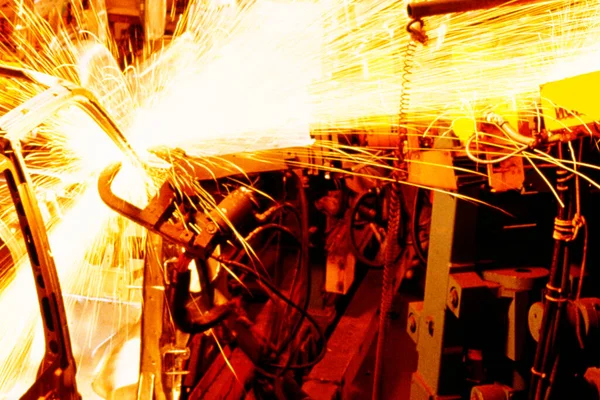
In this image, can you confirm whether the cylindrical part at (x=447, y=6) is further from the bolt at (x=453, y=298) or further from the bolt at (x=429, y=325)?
the bolt at (x=429, y=325)

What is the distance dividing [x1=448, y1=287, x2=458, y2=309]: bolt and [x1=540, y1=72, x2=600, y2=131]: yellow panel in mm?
777

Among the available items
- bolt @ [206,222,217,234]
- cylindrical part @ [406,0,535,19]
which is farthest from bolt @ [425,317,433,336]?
cylindrical part @ [406,0,535,19]

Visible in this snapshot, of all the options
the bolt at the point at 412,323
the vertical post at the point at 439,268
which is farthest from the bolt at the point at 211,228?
the bolt at the point at 412,323

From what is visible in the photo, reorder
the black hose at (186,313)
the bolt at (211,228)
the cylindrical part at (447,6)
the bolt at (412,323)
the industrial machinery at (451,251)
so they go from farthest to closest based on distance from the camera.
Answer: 1. the bolt at (412,323)
2. the black hose at (186,313)
3. the bolt at (211,228)
4. the industrial machinery at (451,251)
5. the cylindrical part at (447,6)

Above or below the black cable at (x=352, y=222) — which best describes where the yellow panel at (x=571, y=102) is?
above

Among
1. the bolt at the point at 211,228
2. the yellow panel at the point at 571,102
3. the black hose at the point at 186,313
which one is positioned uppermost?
the yellow panel at the point at 571,102

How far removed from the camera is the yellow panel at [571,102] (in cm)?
176

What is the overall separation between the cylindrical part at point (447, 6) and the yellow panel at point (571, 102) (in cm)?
38

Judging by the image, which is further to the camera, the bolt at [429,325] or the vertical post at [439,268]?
the bolt at [429,325]

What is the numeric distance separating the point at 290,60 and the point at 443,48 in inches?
41.4

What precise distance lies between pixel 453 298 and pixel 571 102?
945 millimetres

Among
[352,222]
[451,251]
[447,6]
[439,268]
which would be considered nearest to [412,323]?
[439,268]

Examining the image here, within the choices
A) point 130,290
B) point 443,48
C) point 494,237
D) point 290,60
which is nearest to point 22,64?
point 290,60

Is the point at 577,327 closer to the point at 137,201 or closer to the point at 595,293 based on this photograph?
the point at 595,293
